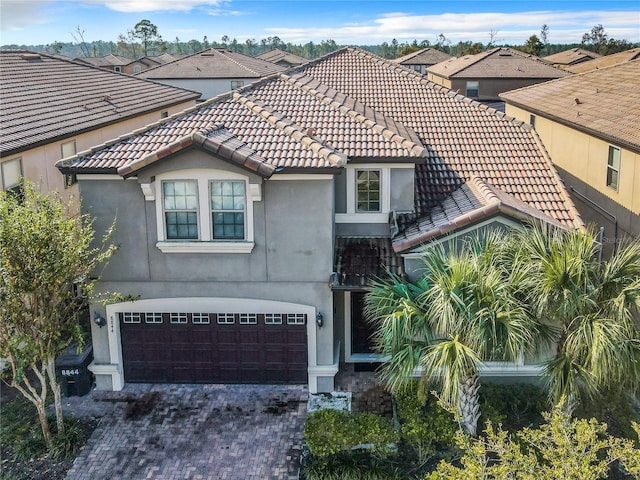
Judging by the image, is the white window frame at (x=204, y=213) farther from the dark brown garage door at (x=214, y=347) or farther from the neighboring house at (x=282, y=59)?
the neighboring house at (x=282, y=59)

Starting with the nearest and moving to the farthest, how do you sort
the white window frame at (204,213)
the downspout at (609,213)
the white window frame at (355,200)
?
the white window frame at (204,213)
the white window frame at (355,200)
the downspout at (609,213)

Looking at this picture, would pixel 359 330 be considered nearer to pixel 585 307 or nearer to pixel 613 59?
pixel 585 307

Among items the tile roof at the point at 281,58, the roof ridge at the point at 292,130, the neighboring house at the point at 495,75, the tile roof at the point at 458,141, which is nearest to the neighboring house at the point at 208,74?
the neighboring house at the point at 495,75

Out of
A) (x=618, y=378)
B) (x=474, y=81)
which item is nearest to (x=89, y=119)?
(x=618, y=378)

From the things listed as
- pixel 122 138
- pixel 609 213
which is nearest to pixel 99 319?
pixel 122 138

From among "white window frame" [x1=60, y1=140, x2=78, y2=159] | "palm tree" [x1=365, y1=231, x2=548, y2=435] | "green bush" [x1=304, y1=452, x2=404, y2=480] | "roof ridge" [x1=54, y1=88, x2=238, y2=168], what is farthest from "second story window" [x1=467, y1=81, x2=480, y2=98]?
"green bush" [x1=304, y1=452, x2=404, y2=480]

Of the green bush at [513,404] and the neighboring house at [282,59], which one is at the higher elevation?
the neighboring house at [282,59]
